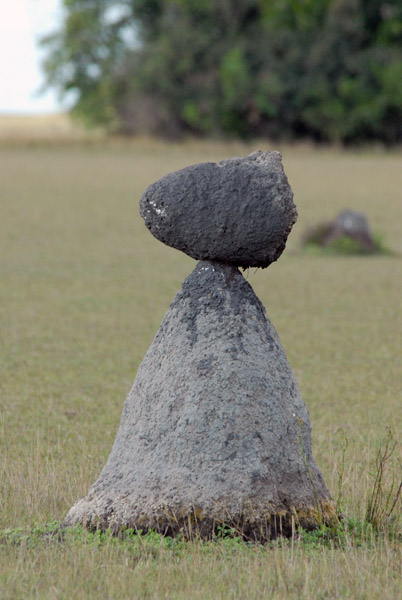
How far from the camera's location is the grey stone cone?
4.43 metres

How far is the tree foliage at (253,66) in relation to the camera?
140 ft

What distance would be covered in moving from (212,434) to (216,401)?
0.50 ft

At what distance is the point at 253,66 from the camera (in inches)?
1768

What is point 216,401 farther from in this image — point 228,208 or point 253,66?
point 253,66

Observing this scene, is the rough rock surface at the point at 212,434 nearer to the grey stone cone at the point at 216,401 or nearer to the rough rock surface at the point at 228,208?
the grey stone cone at the point at 216,401

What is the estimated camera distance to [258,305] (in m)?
4.76

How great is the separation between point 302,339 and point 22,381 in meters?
3.19

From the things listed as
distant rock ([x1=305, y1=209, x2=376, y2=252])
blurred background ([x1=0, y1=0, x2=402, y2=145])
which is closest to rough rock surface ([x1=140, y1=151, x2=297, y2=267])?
distant rock ([x1=305, y1=209, x2=376, y2=252])

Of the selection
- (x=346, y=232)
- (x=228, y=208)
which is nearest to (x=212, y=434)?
(x=228, y=208)

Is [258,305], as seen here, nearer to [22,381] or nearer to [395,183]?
[22,381]

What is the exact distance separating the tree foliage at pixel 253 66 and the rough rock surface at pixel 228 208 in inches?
1482

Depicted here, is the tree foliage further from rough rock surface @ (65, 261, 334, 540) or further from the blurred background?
rough rock surface @ (65, 261, 334, 540)

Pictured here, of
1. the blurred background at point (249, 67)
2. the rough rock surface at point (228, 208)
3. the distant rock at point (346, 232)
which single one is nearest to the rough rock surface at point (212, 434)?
the rough rock surface at point (228, 208)

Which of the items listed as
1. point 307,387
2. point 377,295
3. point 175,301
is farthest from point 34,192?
point 175,301
